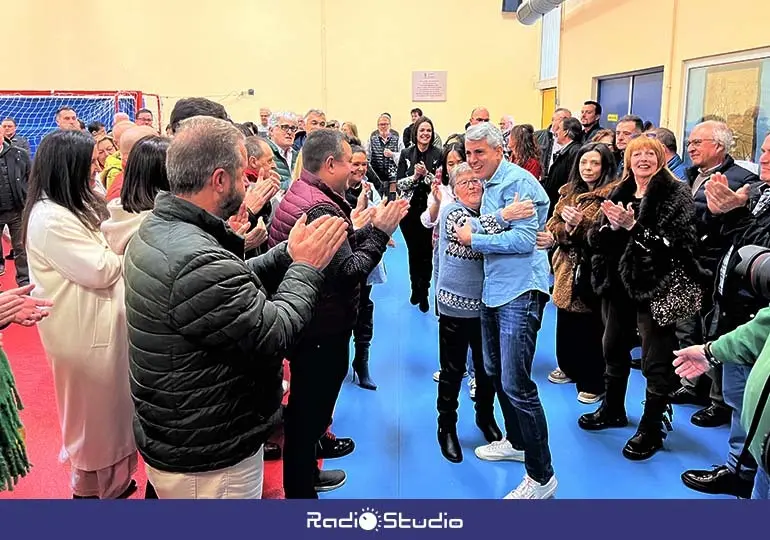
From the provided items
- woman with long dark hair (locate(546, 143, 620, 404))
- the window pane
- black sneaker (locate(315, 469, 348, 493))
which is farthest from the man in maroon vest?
the window pane

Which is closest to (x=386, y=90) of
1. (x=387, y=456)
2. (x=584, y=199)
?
(x=584, y=199)

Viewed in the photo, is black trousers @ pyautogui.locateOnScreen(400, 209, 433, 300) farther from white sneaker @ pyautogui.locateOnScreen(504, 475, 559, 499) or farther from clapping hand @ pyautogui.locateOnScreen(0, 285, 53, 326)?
clapping hand @ pyautogui.locateOnScreen(0, 285, 53, 326)

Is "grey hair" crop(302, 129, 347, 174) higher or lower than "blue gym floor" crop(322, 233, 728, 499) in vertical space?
higher

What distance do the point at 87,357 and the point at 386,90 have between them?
9.80 meters

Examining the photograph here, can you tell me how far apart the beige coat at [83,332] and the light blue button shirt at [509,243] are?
1.39 metres

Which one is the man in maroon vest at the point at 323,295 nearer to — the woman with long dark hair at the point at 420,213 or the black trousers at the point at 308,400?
the black trousers at the point at 308,400

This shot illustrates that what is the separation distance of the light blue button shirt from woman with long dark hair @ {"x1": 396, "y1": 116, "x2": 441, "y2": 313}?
2696 millimetres

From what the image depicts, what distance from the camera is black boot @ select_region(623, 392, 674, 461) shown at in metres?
2.98

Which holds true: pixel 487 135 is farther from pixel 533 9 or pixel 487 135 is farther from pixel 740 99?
pixel 533 9

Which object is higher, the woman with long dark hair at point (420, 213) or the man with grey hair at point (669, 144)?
the man with grey hair at point (669, 144)

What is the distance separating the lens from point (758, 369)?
5.05 ft

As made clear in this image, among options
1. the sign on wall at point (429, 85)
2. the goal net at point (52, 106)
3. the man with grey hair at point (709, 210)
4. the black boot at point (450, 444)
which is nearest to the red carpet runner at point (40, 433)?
the black boot at point (450, 444)

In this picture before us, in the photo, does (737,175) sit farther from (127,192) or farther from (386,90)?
(386,90)

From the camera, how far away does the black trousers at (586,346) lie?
12.0 feet
